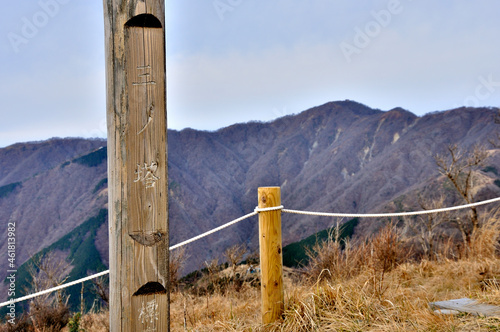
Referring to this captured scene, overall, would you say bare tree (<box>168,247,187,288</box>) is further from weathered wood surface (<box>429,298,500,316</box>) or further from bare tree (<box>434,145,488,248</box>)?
bare tree (<box>434,145,488,248</box>)

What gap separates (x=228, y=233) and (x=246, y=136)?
1899 centimetres

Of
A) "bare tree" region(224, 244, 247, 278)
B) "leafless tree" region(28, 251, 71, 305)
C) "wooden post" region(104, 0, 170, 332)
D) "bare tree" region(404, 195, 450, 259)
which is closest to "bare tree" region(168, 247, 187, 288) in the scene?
"bare tree" region(224, 244, 247, 278)

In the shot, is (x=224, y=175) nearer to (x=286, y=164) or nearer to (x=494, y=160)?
(x=286, y=164)

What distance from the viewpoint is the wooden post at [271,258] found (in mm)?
2652

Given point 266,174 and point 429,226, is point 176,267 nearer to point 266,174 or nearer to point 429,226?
point 429,226

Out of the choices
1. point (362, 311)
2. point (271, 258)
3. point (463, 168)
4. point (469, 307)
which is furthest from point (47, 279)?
point (463, 168)

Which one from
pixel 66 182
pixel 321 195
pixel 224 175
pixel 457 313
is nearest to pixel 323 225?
pixel 321 195

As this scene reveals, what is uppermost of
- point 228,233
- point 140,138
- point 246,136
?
point 246,136

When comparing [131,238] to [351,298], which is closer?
[131,238]

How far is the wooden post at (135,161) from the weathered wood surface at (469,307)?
7.20 feet

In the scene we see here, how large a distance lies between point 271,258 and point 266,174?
40.6 metres

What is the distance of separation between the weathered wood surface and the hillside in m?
23.7

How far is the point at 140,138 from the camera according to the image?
5.60 ft

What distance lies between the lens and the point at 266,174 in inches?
1700
